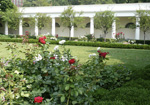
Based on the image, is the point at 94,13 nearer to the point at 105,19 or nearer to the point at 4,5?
the point at 105,19

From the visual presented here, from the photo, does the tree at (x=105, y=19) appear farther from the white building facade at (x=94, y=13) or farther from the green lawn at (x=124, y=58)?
the green lawn at (x=124, y=58)

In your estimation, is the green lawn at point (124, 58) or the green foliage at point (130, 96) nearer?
the green foliage at point (130, 96)

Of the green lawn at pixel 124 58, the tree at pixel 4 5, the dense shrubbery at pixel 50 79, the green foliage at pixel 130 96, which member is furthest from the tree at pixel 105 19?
the green foliage at pixel 130 96

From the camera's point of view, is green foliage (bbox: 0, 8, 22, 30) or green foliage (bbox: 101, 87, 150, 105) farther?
green foliage (bbox: 0, 8, 22, 30)

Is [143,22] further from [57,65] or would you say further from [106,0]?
[106,0]

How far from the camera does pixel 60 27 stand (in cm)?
2922

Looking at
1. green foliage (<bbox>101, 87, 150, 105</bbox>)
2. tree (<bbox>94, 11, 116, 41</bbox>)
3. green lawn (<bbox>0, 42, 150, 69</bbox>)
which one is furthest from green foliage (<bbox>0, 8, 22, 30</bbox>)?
green foliage (<bbox>101, 87, 150, 105</bbox>)

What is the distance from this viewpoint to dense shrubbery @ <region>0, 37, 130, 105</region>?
2.84 metres

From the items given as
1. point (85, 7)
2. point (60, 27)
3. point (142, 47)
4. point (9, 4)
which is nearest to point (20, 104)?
point (142, 47)

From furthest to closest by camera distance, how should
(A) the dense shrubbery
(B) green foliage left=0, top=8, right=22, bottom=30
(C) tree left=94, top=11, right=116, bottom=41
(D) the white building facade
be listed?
(B) green foliage left=0, top=8, right=22, bottom=30 → (D) the white building facade → (C) tree left=94, top=11, right=116, bottom=41 → (A) the dense shrubbery

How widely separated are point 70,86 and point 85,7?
78.8 feet

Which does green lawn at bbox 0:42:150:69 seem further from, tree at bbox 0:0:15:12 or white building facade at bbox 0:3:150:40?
tree at bbox 0:0:15:12

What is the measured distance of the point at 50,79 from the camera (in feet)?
11.4

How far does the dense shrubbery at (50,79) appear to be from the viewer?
9.32ft
